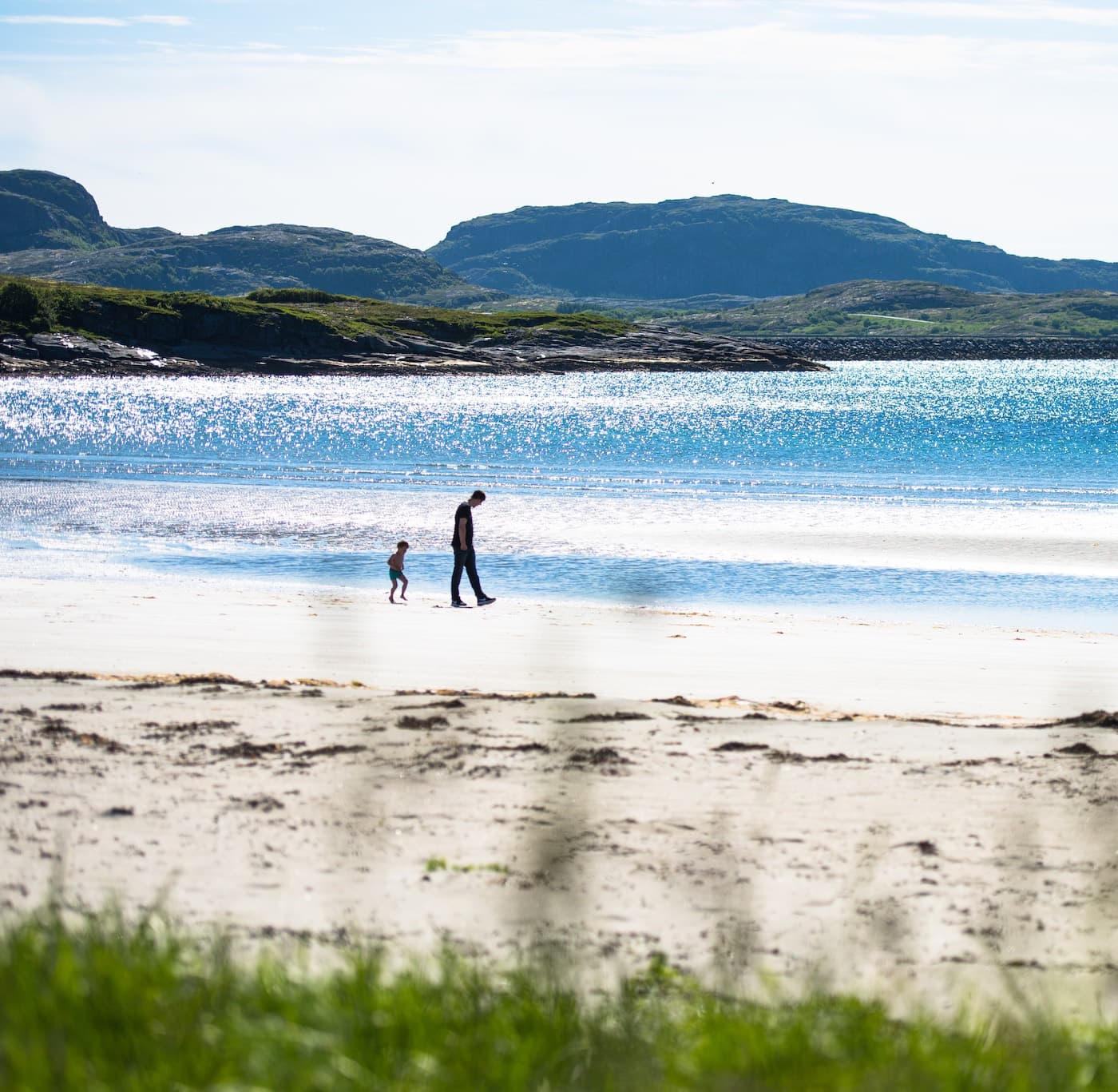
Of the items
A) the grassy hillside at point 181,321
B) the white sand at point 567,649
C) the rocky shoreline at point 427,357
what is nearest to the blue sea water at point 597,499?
the white sand at point 567,649

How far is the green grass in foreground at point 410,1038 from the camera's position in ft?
10.7

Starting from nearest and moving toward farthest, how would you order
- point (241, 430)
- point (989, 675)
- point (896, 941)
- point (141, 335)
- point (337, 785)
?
1. point (896, 941)
2. point (337, 785)
3. point (989, 675)
4. point (241, 430)
5. point (141, 335)

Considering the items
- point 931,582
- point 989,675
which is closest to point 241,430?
point 931,582

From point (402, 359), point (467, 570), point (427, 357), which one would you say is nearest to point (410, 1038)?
point (467, 570)

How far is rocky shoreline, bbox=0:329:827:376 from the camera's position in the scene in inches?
5236

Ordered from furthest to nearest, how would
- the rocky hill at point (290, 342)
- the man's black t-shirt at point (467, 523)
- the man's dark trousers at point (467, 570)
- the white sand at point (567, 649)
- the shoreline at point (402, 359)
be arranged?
the rocky hill at point (290, 342) → the shoreline at point (402, 359) → the man's black t-shirt at point (467, 523) → the man's dark trousers at point (467, 570) → the white sand at point (567, 649)

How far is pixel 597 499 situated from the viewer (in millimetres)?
41688

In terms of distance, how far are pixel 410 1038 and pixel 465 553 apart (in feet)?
60.8

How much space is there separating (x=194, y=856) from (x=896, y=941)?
12.2 ft

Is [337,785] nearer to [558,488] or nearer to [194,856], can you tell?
[194,856]

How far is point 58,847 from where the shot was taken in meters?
7.07

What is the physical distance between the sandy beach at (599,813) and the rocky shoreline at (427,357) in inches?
4908

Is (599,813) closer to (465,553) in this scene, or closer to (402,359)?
(465,553)

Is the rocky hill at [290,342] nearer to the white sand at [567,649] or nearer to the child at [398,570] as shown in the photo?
the child at [398,570]
